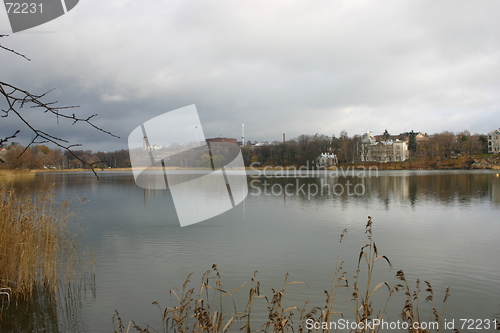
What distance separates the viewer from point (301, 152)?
9512cm

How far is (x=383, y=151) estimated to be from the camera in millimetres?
98562

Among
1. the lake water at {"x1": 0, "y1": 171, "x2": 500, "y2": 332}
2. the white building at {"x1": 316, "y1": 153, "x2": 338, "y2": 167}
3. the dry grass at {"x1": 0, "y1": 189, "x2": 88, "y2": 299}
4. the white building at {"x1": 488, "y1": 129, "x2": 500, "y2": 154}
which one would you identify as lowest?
the lake water at {"x1": 0, "y1": 171, "x2": 500, "y2": 332}

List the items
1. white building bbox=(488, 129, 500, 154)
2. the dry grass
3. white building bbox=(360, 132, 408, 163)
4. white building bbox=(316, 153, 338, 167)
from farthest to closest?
1. white building bbox=(360, 132, 408, 163)
2. white building bbox=(488, 129, 500, 154)
3. white building bbox=(316, 153, 338, 167)
4. the dry grass

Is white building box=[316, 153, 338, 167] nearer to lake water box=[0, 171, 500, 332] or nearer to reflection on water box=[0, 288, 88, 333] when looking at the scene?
lake water box=[0, 171, 500, 332]

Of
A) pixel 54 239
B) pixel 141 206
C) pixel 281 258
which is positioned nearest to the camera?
pixel 54 239

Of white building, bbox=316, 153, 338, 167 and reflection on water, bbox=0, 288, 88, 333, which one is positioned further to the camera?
white building, bbox=316, 153, 338, 167

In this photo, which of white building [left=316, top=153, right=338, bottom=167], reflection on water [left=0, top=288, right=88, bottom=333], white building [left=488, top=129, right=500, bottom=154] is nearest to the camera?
reflection on water [left=0, top=288, right=88, bottom=333]

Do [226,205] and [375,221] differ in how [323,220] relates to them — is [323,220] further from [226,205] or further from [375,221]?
[226,205]

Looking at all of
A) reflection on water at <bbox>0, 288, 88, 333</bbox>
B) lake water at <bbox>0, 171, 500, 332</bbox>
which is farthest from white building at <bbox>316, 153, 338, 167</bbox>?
reflection on water at <bbox>0, 288, 88, 333</bbox>

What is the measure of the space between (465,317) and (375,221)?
7.92 m

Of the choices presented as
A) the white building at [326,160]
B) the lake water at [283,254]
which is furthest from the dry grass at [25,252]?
the white building at [326,160]

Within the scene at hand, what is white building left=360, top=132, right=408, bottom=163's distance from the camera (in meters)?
97.7

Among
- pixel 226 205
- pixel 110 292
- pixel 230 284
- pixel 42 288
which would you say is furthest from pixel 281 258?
pixel 226 205

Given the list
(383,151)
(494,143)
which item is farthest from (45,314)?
(494,143)
